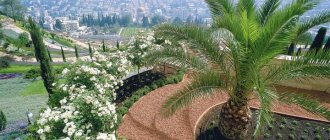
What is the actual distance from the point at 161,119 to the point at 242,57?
4.61m

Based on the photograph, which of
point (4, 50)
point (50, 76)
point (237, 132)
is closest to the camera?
point (237, 132)

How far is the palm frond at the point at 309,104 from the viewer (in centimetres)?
673

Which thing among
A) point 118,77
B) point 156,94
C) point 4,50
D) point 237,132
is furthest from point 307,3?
point 4,50

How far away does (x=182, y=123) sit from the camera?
10398 mm

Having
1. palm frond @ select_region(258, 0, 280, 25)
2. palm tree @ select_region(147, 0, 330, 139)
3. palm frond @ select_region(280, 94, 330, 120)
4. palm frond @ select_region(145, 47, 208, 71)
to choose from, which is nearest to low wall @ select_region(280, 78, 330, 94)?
palm frond @ select_region(258, 0, 280, 25)

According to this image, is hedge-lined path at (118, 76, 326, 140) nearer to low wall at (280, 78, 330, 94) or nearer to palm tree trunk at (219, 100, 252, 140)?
palm tree trunk at (219, 100, 252, 140)

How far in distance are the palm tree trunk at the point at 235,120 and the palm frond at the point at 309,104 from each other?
4.59ft

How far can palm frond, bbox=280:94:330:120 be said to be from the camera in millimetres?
6735

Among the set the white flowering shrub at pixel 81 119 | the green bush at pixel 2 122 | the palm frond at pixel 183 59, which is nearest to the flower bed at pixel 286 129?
the palm frond at pixel 183 59

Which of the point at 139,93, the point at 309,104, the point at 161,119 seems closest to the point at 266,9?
the point at 309,104

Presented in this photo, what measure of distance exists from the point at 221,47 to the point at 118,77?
602cm

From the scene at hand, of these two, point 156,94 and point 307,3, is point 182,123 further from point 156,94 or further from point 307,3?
point 307,3

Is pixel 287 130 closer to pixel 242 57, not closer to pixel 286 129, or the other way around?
pixel 286 129

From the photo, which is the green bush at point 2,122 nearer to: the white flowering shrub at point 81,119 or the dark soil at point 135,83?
the dark soil at point 135,83
